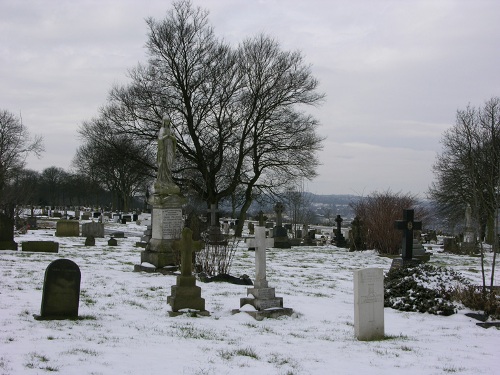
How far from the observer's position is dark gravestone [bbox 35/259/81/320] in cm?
729

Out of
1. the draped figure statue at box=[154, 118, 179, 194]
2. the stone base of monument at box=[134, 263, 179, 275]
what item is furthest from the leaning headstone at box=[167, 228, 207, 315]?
the draped figure statue at box=[154, 118, 179, 194]

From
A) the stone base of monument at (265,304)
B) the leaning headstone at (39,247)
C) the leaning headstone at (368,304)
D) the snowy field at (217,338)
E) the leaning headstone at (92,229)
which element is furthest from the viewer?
the leaning headstone at (92,229)

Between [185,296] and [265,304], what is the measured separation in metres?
1.37

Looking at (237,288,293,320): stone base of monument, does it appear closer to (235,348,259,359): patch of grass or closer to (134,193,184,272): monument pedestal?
(235,348,259,359): patch of grass

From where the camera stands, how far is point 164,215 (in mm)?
15117

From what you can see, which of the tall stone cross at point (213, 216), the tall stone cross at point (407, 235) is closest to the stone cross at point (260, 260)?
the tall stone cross at point (407, 235)

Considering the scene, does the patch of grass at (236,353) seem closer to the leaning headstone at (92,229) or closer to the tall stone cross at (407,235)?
the tall stone cross at (407,235)

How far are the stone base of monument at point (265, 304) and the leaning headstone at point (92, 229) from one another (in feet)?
60.5

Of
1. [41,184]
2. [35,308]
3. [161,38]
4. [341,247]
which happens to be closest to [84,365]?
[35,308]

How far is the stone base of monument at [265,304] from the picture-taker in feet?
28.2

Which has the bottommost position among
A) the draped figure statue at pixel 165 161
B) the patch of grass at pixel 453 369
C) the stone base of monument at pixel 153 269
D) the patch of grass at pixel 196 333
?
the patch of grass at pixel 196 333

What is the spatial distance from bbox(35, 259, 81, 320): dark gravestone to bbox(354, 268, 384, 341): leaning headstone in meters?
4.07

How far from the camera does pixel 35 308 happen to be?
802 centimetres

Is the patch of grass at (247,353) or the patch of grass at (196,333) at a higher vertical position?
the patch of grass at (247,353)
